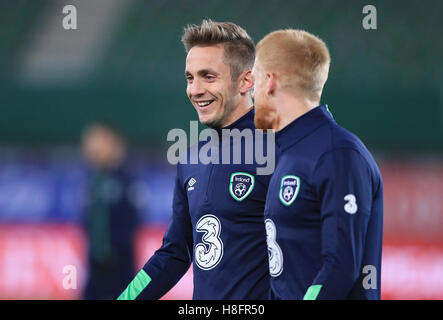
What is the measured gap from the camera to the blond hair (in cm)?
373

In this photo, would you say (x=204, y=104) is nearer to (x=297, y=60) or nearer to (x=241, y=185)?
(x=241, y=185)

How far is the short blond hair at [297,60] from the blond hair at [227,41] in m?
0.71

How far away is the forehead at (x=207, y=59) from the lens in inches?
145

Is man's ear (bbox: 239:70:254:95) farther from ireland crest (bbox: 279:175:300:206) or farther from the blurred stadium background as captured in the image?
the blurred stadium background

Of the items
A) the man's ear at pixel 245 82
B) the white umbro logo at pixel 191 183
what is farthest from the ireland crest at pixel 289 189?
the man's ear at pixel 245 82

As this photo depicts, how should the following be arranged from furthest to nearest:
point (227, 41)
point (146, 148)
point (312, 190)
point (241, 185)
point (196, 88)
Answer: point (146, 148) < point (227, 41) < point (196, 88) < point (241, 185) < point (312, 190)

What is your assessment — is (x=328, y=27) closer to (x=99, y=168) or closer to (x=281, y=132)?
(x=99, y=168)

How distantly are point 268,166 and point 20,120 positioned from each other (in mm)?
6951

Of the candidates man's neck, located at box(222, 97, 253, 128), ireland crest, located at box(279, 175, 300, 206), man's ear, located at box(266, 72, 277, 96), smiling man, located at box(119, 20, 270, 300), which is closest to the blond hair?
smiling man, located at box(119, 20, 270, 300)

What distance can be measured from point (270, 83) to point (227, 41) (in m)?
0.79

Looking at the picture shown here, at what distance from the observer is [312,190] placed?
9.02 ft

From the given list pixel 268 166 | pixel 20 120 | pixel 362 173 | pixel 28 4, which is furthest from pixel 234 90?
A: pixel 28 4

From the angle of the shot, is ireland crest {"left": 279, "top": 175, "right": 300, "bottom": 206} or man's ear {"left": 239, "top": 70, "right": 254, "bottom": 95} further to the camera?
man's ear {"left": 239, "top": 70, "right": 254, "bottom": 95}

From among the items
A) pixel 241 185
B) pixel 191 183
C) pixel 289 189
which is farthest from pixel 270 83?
pixel 191 183
